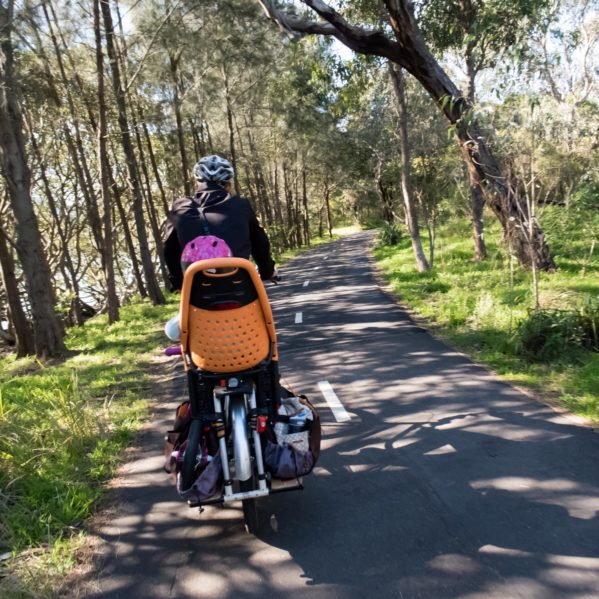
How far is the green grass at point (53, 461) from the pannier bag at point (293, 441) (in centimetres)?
142

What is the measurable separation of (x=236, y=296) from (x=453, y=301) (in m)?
7.62

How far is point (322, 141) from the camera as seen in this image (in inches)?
1437

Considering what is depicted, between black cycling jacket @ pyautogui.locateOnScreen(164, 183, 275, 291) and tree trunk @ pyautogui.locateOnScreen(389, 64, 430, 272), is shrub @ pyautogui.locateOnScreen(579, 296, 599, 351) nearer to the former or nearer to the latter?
black cycling jacket @ pyautogui.locateOnScreen(164, 183, 275, 291)

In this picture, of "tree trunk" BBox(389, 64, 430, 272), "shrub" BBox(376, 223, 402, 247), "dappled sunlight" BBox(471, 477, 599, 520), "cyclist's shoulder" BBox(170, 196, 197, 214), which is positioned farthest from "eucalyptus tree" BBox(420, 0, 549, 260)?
"shrub" BBox(376, 223, 402, 247)

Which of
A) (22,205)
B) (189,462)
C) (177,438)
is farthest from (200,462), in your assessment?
(22,205)

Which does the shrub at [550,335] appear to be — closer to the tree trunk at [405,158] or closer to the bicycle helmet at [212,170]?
the bicycle helmet at [212,170]

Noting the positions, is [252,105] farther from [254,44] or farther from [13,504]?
[13,504]

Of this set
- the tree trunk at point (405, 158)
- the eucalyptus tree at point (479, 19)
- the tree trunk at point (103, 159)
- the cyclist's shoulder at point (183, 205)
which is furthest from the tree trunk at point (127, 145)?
the cyclist's shoulder at point (183, 205)

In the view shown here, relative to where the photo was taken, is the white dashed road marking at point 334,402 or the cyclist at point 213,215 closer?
the cyclist at point 213,215

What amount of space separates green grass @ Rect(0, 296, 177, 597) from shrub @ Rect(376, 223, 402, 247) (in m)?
20.5

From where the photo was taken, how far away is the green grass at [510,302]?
538cm

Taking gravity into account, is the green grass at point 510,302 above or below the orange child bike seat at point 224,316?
below

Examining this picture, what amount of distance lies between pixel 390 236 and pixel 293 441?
24.4 m

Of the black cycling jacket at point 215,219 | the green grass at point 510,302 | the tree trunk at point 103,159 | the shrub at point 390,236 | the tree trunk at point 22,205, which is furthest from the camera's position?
the shrub at point 390,236
